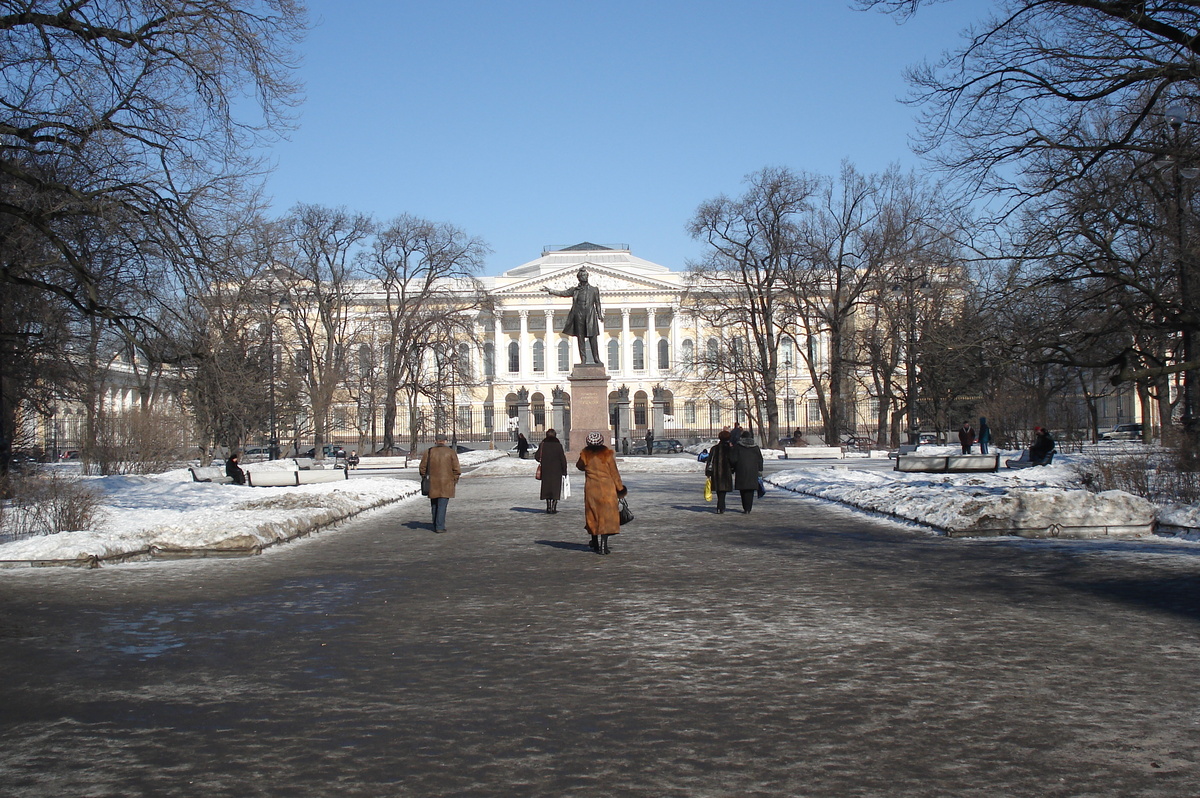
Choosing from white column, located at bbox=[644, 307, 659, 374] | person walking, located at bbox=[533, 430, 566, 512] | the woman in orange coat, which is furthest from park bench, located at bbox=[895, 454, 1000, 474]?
white column, located at bbox=[644, 307, 659, 374]

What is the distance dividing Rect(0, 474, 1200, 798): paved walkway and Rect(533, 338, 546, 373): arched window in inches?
3608

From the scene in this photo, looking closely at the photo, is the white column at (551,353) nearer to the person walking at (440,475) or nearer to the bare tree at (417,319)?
the bare tree at (417,319)

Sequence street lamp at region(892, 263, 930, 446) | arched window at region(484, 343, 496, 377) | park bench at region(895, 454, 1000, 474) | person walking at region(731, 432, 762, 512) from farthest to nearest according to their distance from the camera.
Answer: arched window at region(484, 343, 496, 377), street lamp at region(892, 263, 930, 446), park bench at region(895, 454, 1000, 474), person walking at region(731, 432, 762, 512)

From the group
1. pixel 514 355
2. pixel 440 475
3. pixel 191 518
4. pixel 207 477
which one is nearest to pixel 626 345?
pixel 514 355

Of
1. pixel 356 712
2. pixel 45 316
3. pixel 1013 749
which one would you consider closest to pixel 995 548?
pixel 1013 749

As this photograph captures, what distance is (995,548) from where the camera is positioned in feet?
42.9

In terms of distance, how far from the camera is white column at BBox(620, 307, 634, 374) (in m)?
99.4

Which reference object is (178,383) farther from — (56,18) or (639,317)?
(639,317)

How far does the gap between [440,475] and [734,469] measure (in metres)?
5.26

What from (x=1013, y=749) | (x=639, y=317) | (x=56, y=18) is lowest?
(x=1013, y=749)

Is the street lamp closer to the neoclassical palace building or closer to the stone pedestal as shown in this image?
the stone pedestal

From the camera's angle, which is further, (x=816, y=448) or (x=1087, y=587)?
(x=816, y=448)

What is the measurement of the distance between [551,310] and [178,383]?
6621 cm

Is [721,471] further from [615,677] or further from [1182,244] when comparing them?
[615,677]
